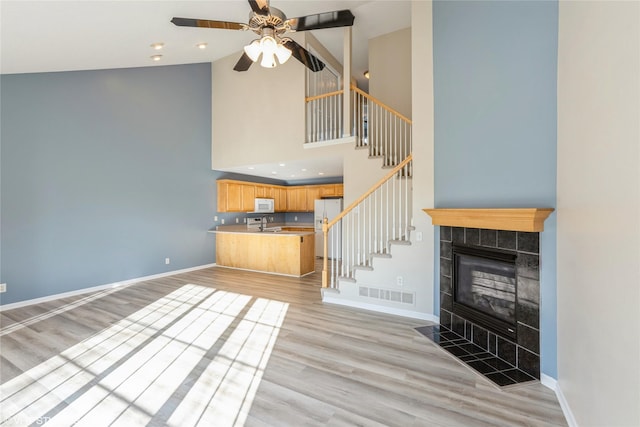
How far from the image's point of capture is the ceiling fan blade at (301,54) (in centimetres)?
323

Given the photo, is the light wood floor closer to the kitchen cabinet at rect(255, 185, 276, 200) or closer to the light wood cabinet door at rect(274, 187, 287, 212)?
the kitchen cabinet at rect(255, 185, 276, 200)

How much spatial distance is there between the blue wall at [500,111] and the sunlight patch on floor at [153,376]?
2.40 m

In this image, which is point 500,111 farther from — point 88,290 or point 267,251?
point 88,290

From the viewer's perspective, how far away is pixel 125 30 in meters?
3.80

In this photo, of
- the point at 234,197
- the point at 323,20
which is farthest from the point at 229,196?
the point at 323,20

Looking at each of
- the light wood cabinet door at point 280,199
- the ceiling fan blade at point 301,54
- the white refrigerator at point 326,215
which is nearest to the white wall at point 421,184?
the ceiling fan blade at point 301,54

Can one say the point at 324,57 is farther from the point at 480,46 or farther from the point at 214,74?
the point at 480,46

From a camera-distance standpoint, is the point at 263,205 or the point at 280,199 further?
the point at 280,199

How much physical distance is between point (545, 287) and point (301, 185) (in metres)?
7.20

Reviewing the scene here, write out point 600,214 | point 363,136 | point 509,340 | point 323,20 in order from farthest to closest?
point 363,136 < point 323,20 < point 509,340 < point 600,214

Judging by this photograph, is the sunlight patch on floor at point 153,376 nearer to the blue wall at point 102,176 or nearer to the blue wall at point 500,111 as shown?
the blue wall at point 102,176

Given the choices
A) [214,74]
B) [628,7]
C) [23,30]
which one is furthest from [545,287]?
[214,74]

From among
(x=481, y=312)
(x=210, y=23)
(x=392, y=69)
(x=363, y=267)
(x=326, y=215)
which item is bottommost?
(x=481, y=312)

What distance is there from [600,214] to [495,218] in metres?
1.06
